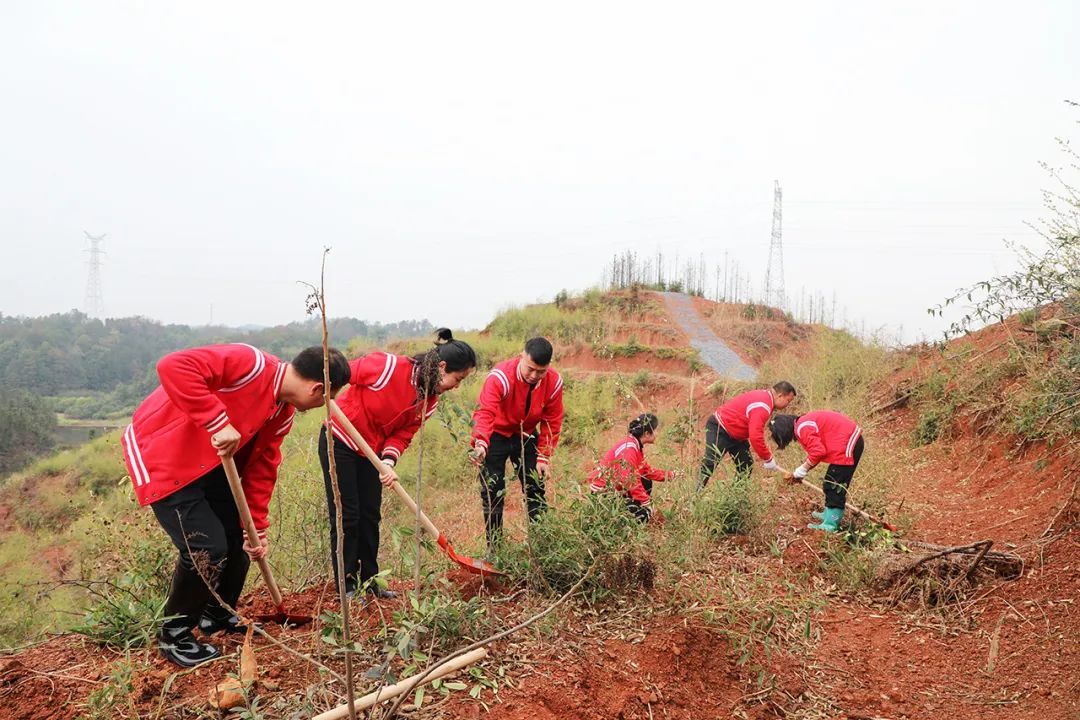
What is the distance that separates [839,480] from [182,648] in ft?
14.4

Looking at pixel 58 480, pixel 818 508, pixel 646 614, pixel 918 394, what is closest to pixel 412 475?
pixel 818 508

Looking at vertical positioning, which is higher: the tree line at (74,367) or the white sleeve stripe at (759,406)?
the white sleeve stripe at (759,406)

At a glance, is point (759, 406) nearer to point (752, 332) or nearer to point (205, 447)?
point (205, 447)

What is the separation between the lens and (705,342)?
661 inches

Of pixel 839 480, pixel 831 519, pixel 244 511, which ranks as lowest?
pixel 831 519

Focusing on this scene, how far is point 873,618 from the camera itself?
362cm

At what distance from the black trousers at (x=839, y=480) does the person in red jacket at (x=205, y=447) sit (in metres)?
3.75

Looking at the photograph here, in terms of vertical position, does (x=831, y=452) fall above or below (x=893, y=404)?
above

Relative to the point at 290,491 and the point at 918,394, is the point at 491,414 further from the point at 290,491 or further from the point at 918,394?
the point at 918,394

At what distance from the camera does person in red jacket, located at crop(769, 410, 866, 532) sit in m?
4.98

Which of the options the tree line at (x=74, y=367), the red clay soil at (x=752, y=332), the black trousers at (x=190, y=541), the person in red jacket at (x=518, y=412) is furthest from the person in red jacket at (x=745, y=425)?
the tree line at (x=74, y=367)

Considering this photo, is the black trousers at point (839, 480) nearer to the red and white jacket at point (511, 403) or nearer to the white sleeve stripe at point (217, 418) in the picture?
the red and white jacket at point (511, 403)

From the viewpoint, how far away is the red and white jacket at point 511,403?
3984 mm

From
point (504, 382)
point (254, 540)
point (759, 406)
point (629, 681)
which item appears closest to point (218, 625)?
point (254, 540)
